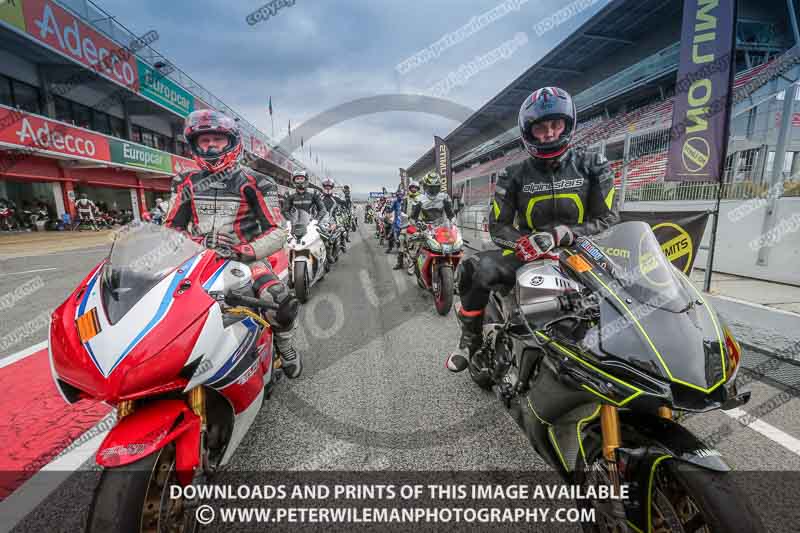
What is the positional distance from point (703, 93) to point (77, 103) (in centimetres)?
2734

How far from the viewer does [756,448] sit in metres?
2.22

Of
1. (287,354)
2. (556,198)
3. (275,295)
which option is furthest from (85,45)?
(556,198)

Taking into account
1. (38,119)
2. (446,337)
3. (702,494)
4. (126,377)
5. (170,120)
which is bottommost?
(446,337)

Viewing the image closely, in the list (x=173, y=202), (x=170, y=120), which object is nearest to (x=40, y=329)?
(x=173, y=202)

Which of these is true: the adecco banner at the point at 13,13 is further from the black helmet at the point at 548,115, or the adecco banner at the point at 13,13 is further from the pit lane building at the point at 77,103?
the black helmet at the point at 548,115

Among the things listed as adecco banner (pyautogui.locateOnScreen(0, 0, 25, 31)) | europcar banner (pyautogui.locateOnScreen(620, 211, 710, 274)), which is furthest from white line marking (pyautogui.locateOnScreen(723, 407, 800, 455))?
adecco banner (pyautogui.locateOnScreen(0, 0, 25, 31))

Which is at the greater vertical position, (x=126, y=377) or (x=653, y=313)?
(x=653, y=313)

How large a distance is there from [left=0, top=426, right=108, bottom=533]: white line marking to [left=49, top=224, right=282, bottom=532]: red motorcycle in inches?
31.1

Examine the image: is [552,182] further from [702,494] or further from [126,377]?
[126,377]

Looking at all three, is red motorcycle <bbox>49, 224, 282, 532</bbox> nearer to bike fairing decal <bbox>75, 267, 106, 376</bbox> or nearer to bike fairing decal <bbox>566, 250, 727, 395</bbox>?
bike fairing decal <bbox>75, 267, 106, 376</bbox>

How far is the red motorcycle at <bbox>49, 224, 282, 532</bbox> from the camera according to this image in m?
1.25

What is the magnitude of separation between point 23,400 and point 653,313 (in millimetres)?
4004

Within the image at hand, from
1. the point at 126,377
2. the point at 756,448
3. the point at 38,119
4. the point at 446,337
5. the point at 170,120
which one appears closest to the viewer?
the point at 126,377

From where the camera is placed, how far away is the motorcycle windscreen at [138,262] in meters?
1.44
